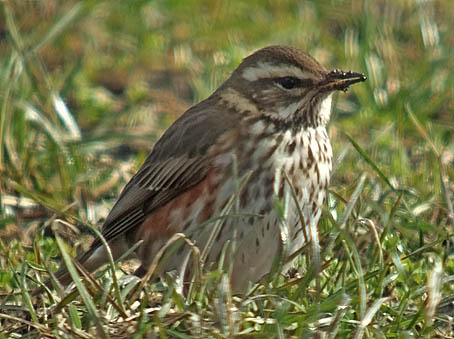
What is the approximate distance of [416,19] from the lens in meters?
10.4

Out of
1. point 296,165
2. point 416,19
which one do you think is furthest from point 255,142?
point 416,19

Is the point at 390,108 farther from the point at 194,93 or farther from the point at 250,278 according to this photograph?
the point at 250,278

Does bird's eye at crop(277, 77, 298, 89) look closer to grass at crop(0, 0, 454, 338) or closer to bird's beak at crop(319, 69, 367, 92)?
bird's beak at crop(319, 69, 367, 92)

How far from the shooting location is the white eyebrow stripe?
6.21 metres

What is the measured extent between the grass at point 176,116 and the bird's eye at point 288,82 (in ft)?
1.68

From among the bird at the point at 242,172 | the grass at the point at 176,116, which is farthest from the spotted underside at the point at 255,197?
the grass at the point at 176,116

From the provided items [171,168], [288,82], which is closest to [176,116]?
[171,168]

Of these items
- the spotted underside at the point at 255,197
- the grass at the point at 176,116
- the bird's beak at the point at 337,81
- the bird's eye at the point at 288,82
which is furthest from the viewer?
the bird's eye at the point at 288,82

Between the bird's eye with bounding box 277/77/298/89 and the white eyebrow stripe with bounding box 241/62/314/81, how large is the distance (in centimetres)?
2

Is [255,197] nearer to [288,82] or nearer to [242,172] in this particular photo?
[242,172]

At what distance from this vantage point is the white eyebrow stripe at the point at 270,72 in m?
6.21

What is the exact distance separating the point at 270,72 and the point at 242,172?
79 cm

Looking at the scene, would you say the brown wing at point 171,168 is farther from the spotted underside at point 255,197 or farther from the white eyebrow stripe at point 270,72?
the white eyebrow stripe at point 270,72

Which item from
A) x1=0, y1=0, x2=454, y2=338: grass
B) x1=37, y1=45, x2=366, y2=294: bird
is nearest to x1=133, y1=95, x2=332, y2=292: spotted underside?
x1=37, y1=45, x2=366, y2=294: bird
